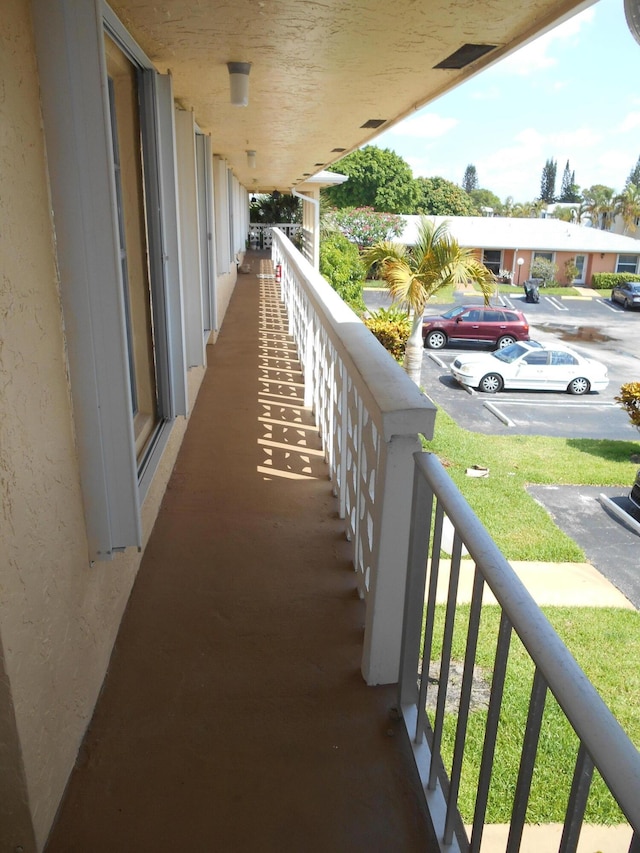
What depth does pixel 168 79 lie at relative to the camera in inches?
122

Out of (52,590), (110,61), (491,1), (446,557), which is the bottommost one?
(446,557)

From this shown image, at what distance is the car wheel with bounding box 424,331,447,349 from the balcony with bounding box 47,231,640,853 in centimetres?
2108

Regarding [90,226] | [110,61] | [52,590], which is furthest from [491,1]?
[52,590]

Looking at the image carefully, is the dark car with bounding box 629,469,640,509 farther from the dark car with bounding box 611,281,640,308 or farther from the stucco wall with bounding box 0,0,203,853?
the dark car with bounding box 611,281,640,308

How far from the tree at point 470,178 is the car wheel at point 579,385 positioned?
345 ft

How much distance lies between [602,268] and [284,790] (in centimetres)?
4251

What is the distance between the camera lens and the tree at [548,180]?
362 feet

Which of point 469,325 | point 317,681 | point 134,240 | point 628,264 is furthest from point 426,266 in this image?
point 628,264

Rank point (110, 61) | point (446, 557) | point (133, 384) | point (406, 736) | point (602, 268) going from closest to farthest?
point (406, 736), point (110, 61), point (133, 384), point (446, 557), point (602, 268)

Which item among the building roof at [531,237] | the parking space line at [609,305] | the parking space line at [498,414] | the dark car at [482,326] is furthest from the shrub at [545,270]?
the parking space line at [498,414]

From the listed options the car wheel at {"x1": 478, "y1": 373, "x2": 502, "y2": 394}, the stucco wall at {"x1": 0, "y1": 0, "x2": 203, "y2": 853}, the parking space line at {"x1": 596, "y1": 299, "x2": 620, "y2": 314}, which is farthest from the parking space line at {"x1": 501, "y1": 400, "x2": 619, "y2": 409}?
the parking space line at {"x1": 596, "y1": 299, "x2": 620, "y2": 314}

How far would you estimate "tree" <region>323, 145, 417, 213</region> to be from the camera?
45.4 m

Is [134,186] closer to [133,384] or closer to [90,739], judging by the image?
[133,384]

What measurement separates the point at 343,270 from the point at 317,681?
22.2 metres
